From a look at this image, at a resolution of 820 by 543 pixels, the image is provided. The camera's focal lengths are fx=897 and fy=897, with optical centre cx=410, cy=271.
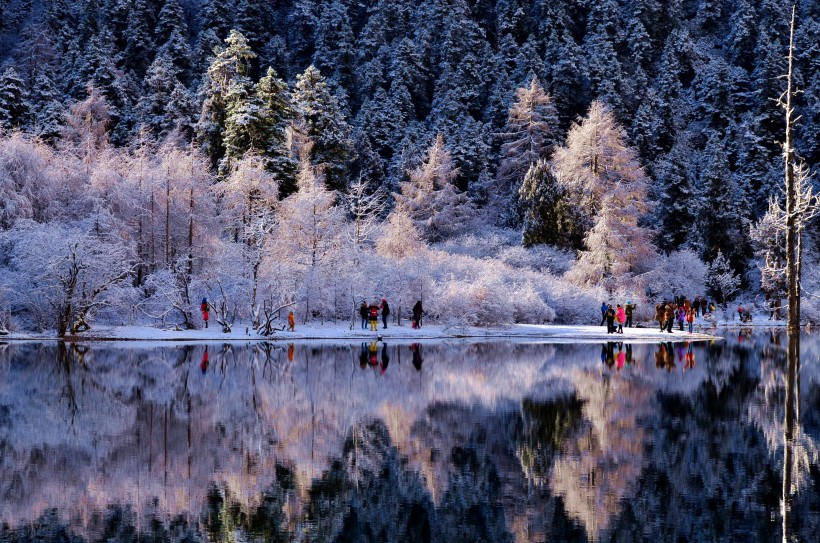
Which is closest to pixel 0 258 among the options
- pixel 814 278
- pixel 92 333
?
pixel 92 333

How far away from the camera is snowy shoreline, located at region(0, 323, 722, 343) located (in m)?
36.4

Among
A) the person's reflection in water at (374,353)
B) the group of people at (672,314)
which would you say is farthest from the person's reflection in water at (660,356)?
the person's reflection in water at (374,353)

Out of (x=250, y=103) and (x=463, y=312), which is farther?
(x=250, y=103)

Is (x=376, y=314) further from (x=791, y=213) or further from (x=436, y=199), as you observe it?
(x=436, y=199)

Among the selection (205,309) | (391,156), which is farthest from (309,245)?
(391,156)

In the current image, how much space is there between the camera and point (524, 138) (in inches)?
2943

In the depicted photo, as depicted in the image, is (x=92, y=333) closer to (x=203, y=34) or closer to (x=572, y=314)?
(x=572, y=314)

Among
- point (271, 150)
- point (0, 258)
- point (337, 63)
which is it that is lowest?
point (0, 258)

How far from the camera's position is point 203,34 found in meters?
90.9

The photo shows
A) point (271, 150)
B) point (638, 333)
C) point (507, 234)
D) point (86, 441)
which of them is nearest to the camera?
point (86, 441)

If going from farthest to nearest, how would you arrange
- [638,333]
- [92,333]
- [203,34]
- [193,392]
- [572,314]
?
[203,34], [572,314], [638,333], [92,333], [193,392]

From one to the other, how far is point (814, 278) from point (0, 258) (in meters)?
55.1

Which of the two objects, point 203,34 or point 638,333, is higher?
point 203,34

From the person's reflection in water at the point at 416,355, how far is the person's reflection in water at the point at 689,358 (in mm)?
7783
